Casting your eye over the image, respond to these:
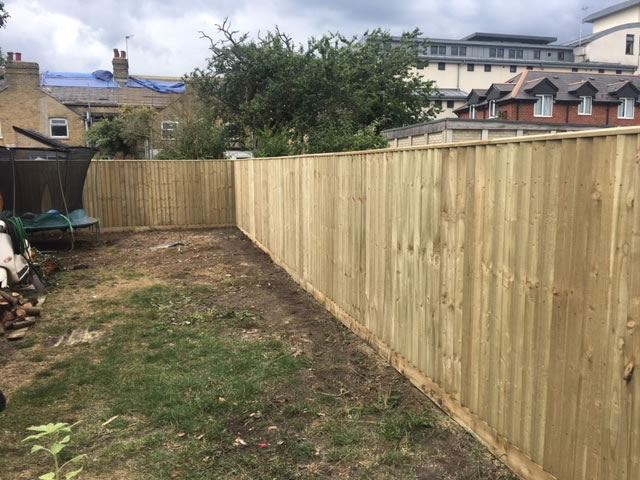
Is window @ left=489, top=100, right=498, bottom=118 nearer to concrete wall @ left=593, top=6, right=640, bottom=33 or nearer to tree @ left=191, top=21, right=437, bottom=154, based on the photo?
tree @ left=191, top=21, right=437, bottom=154

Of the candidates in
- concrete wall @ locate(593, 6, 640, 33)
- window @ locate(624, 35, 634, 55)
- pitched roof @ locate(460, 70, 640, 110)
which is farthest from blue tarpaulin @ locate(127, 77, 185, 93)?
concrete wall @ locate(593, 6, 640, 33)

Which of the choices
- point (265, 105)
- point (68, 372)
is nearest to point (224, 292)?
point (68, 372)

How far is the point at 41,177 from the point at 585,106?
41806mm

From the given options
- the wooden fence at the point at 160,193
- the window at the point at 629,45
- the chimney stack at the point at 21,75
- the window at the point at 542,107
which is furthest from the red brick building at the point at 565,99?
the window at the point at 629,45

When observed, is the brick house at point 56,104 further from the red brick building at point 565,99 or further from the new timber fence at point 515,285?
the new timber fence at point 515,285

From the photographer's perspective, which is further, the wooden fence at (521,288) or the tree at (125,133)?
the tree at (125,133)

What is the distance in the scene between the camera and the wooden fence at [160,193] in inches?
541

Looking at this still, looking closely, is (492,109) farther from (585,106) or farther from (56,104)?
(56,104)

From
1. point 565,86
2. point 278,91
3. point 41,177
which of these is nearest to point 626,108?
point 565,86

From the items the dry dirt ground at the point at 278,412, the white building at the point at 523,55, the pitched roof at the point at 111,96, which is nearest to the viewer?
the dry dirt ground at the point at 278,412

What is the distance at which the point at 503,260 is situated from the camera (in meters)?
2.83

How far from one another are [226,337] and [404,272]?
7.01 feet

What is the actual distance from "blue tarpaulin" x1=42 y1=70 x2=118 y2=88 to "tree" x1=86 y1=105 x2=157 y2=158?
10961mm

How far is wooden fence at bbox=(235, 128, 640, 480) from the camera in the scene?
2.11 metres
